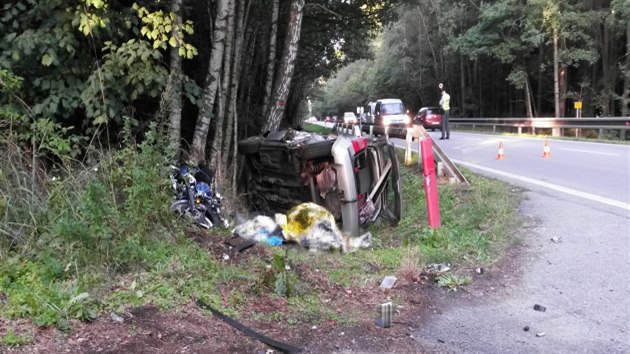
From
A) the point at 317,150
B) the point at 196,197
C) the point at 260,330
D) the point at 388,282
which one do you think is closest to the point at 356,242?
the point at 317,150

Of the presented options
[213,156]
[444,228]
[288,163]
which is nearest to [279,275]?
[444,228]

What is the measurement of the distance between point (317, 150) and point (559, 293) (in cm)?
349

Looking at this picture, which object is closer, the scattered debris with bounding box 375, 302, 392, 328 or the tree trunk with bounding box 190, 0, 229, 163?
the scattered debris with bounding box 375, 302, 392, 328

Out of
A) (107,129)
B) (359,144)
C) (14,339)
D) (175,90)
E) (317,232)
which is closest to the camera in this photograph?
(14,339)

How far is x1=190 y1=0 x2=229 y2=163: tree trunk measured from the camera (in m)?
7.47

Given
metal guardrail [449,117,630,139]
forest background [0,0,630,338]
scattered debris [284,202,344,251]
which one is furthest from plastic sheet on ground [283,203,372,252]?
metal guardrail [449,117,630,139]

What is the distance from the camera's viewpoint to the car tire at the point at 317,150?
23.2ft

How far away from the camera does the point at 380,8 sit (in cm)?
1783

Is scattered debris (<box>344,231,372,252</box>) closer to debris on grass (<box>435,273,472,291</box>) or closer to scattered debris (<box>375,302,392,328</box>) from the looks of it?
debris on grass (<box>435,273,472,291</box>)

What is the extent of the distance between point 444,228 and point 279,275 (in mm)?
2786

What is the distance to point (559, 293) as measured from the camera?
4668mm

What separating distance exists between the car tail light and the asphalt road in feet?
7.56

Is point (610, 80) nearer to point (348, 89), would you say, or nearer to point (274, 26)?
point (274, 26)

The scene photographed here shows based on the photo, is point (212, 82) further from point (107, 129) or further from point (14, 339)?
point (14, 339)
